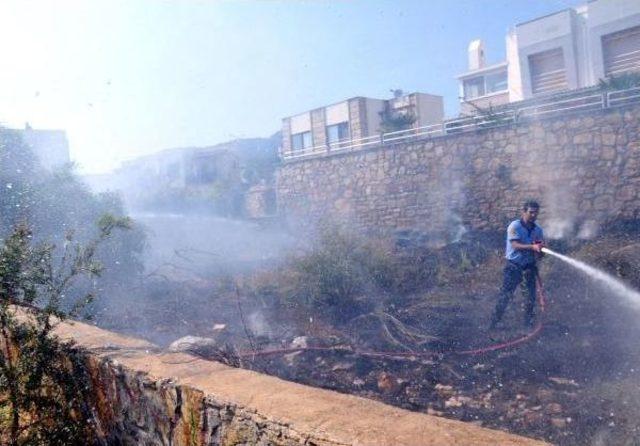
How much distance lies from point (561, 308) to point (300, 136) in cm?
2158

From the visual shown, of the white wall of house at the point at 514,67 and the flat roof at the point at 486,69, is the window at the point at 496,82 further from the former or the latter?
the white wall of house at the point at 514,67

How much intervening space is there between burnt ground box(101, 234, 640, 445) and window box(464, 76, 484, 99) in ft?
51.9

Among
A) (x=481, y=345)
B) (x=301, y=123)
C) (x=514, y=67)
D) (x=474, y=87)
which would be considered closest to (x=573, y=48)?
(x=514, y=67)

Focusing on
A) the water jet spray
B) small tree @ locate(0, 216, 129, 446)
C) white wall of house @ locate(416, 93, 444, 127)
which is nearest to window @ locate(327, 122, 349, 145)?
white wall of house @ locate(416, 93, 444, 127)

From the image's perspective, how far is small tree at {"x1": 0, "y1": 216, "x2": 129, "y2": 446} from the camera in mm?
2562

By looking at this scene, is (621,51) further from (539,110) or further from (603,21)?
(539,110)

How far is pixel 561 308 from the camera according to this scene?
7.11 m

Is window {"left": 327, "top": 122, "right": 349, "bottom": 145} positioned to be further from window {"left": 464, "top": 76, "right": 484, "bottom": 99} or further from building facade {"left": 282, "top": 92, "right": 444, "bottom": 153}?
window {"left": 464, "top": 76, "right": 484, "bottom": 99}

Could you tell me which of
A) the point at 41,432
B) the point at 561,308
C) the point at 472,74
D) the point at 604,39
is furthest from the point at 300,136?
the point at 41,432

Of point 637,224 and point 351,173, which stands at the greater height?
point 351,173

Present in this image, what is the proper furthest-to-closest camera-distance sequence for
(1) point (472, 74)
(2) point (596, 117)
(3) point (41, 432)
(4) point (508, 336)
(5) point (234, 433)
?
(1) point (472, 74) < (2) point (596, 117) < (4) point (508, 336) < (3) point (41, 432) < (5) point (234, 433)

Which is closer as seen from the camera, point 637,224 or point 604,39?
point 637,224

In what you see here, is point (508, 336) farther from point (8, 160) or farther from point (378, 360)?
point (8, 160)

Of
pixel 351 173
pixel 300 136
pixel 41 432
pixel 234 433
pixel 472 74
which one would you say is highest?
pixel 472 74
